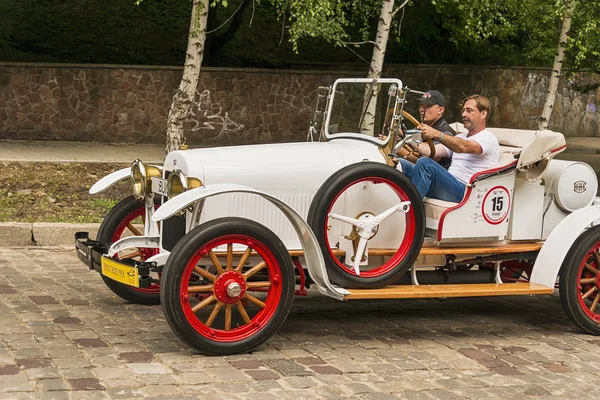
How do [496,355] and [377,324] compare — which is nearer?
[496,355]

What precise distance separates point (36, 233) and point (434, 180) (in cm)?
488

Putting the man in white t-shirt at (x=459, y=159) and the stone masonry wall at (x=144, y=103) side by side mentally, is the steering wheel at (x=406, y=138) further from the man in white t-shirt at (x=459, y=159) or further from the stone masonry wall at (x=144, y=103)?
the stone masonry wall at (x=144, y=103)

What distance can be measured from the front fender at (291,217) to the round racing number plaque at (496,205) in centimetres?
130

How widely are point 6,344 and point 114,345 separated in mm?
671

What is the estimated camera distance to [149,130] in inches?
804

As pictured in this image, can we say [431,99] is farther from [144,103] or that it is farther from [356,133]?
[144,103]

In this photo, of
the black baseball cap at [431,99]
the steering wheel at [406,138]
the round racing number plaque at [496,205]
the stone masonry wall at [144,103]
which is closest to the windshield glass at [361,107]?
the steering wheel at [406,138]

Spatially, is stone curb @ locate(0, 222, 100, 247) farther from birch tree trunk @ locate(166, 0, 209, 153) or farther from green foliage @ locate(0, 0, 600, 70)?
green foliage @ locate(0, 0, 600, 70)

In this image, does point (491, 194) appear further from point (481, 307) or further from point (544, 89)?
point (544, 89)

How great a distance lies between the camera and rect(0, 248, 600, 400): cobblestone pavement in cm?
582

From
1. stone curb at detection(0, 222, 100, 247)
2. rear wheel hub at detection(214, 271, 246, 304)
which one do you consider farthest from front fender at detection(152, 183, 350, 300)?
stone curb at detection(0, 222, 100, 247)

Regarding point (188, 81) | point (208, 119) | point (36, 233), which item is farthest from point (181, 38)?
point (36, 233)

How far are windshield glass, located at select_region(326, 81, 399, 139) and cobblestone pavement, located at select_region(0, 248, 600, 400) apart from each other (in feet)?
4.68

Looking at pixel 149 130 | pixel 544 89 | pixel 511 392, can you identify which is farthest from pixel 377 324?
pixel 544 89
